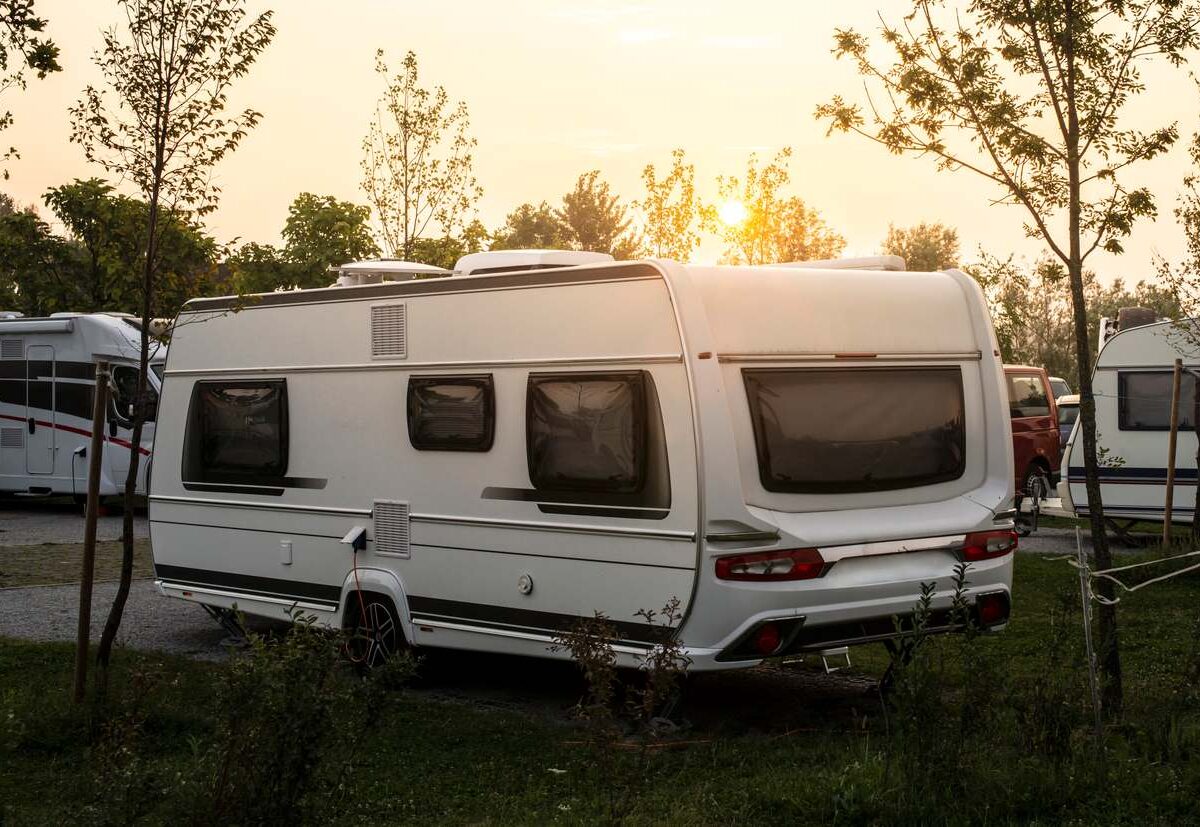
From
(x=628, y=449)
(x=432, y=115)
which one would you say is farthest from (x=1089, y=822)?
(x=432, y=115)

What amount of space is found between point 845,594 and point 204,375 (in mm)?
5125

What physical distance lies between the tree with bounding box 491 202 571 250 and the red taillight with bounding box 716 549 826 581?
236ft

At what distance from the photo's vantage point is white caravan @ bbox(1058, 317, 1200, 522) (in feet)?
55.9

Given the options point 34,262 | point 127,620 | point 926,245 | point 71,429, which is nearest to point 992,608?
point 127,620

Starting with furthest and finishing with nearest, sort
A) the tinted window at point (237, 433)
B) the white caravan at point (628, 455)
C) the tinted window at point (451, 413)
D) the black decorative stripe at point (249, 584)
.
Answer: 1. the tinted window at point (237, 433)
2. the black decorative stripe at point (249, 584)
3. the tinted window at point (451, 413)
4. the white caravan at point (628, 455)

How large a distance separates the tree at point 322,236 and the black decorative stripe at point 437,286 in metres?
17.3

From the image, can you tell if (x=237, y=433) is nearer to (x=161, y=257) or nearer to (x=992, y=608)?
(x=161, y=257)

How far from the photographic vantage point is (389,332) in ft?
30.4

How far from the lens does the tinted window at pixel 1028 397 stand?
22297 millimetres

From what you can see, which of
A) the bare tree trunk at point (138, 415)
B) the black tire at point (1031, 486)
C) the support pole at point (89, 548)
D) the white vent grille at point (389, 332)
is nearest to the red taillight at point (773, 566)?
the white vent grille at point (389, 332)

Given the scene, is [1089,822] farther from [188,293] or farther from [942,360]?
[188,293]

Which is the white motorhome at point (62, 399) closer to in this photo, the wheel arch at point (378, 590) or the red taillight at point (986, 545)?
the wheel arch at point (378, 590)

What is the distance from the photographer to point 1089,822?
576 centimetres

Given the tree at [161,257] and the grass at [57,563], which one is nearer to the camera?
the tree at [161,257]
